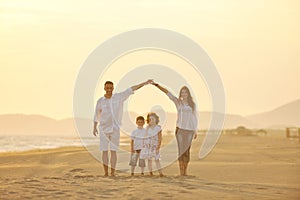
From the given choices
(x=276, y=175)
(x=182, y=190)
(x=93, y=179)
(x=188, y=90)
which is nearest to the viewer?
(x=182, y=190)

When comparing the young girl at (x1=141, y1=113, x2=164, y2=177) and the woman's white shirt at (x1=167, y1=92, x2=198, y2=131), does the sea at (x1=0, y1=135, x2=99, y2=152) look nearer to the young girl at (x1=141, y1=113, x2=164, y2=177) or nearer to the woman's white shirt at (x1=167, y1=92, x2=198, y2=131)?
the young girl at (x1=141, y1=113, x2=164, y2=177)

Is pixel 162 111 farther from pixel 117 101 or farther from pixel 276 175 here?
pixel 276 175

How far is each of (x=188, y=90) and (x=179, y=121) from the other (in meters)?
0.73

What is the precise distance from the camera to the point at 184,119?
1473 centimetres

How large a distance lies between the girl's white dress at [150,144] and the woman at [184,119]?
52 cm

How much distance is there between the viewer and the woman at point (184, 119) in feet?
48.0

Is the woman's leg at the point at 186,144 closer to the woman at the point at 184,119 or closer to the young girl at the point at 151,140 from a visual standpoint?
the woman at the point at 184,119

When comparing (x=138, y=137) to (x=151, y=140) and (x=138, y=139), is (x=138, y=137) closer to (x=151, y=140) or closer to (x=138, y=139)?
(x=138, y=139)

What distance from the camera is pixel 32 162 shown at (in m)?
25.3

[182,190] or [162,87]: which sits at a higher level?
[162,87]

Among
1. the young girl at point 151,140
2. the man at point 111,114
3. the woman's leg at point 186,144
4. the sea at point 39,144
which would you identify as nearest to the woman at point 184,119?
the woman's leg at point 186,144

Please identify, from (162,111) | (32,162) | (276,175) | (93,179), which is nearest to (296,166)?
(276,175)

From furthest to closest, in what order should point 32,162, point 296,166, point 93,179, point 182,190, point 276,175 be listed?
1. point 32,162
2. point 296,166
3. point 276,175
4. point 93,179
5. point 182,190

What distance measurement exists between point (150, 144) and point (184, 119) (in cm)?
95
